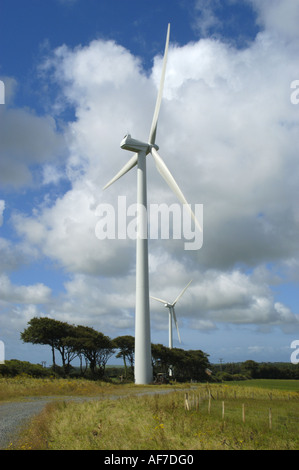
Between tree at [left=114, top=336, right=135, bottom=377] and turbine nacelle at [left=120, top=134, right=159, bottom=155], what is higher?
turbine nacelle at [left=120, top=134, right=159, bottom=155]

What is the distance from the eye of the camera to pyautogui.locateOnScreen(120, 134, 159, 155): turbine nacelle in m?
49.4

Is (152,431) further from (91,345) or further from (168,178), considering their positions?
(91,345)

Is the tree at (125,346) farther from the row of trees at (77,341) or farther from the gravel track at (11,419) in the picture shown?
the gravel track at (11,419)

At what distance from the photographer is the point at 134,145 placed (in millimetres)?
49562

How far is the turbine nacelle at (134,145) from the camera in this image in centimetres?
4944

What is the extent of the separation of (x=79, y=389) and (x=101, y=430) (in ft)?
73.6

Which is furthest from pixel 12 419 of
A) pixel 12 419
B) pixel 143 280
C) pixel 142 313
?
pixel 143 280

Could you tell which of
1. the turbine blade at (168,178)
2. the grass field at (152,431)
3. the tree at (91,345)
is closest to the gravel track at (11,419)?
the grass field at (152,431)

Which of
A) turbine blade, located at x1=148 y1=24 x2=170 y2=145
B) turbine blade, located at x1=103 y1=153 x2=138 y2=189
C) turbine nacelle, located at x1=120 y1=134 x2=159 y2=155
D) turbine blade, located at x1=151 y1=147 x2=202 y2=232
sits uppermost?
turbine blade, located at x1=148 y1=24 x2=170 y2=145

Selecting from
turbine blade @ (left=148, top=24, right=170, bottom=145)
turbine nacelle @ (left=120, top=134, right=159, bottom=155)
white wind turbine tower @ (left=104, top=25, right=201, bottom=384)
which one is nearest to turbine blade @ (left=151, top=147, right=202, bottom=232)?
white wind turbine tower @ (left=104, top=25, right=201, bottom=384)

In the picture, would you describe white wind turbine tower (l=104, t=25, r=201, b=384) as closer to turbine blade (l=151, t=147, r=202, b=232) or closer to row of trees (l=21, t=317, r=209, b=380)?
turbine blade (l=151, t=147, r=202, b=232)
